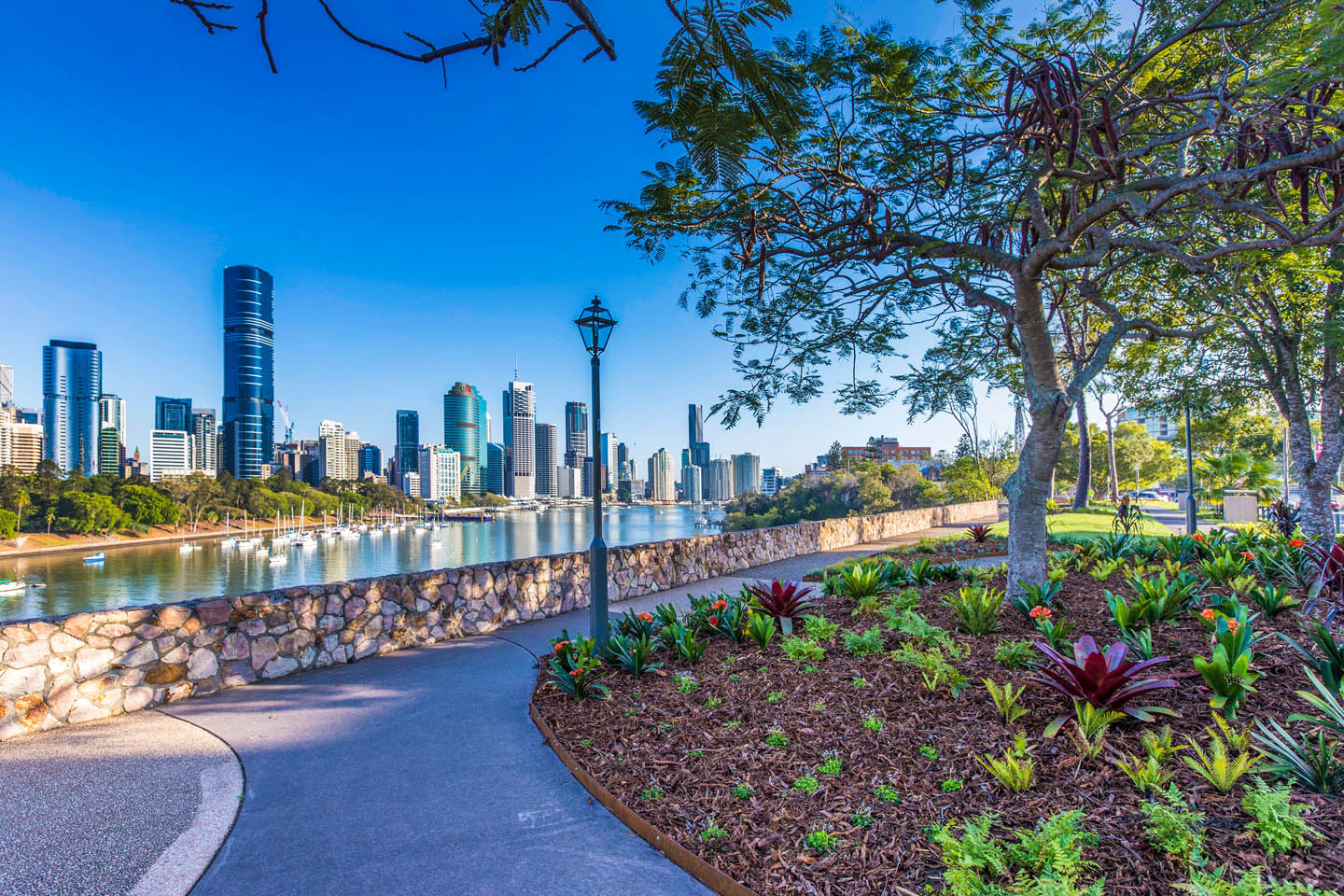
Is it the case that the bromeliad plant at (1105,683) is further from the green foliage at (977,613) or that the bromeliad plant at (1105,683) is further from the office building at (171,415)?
the office building at (171,415)

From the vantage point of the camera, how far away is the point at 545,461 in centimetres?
15900

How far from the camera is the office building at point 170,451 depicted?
504 ft

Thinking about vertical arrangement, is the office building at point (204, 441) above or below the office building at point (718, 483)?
above

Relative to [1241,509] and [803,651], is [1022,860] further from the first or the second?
[1241,509]

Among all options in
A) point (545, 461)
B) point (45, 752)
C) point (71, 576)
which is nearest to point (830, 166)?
point (45, 752)

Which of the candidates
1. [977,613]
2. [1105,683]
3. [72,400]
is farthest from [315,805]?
[72,400]

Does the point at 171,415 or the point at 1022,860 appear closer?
the point at 1022,860

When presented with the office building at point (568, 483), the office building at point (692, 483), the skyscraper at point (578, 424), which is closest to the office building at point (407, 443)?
the office building at point (568, 483)

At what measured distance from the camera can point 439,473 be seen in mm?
159750

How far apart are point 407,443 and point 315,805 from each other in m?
196

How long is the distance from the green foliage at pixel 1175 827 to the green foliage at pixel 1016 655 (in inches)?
64.9

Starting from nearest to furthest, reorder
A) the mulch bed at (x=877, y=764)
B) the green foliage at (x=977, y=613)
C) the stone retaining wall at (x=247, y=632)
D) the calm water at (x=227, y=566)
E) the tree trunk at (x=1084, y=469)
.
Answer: the mulch bed at (x=877, y=764)
the stone retaining wall at (x=247, y=632)
the green foliage at (x=977, y=613)
the tree trunk at (x=1084, y=469)
the calm water at (x=227, y=566)

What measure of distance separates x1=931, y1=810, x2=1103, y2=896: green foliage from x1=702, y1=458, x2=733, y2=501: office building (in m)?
123

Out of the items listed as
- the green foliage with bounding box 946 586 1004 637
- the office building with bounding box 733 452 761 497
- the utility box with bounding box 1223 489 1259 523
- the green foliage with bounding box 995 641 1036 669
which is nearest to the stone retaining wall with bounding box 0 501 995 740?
the green foliage with bounding box 946 586 1004 637
